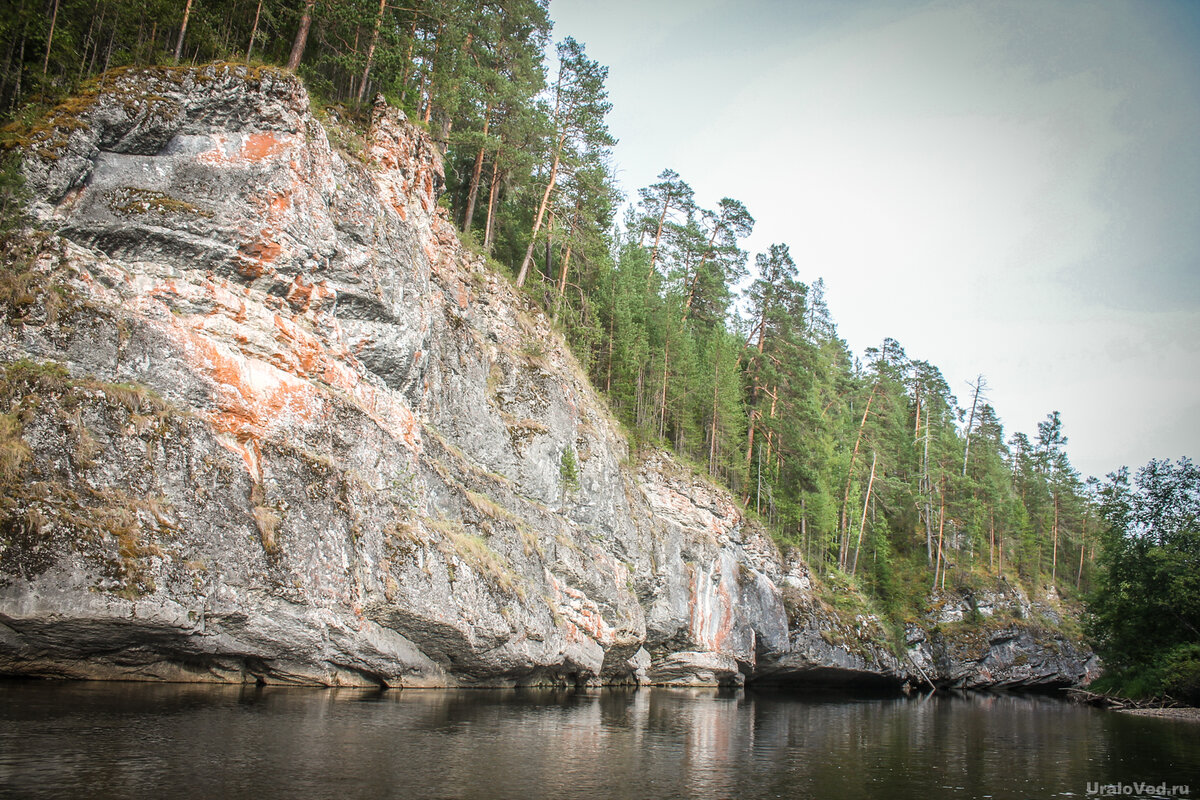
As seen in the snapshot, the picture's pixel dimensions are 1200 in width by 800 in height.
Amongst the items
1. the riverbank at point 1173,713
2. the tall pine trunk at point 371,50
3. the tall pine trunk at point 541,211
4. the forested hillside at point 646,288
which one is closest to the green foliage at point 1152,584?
the riverbank at point 1173,713

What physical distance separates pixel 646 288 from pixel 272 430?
33458mm

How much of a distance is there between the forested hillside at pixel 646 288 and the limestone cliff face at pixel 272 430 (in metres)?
3.20

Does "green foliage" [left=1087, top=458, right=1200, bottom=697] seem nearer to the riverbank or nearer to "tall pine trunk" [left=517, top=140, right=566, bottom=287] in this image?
the riverbank

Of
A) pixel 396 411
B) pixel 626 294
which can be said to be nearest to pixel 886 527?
pixel 626 294

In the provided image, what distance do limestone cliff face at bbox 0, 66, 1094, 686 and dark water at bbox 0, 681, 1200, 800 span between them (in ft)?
5.63

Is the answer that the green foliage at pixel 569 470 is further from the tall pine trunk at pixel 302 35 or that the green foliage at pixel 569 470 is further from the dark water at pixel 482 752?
the tall pine trunk at pixel 302 35

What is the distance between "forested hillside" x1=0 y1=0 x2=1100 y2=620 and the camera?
24188 mm

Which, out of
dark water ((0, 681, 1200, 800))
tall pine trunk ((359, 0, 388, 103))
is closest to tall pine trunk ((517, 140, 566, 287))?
tall pine trunk ((359, 0, 388, 103))

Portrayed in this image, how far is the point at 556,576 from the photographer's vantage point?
1015 inches

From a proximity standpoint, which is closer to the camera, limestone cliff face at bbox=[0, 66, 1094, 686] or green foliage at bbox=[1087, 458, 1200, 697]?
limestone cliff face at bbox=[0, 66, 1094, 686]

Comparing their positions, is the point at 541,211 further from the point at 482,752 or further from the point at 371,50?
the point at 482,752

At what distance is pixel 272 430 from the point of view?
17.5 m

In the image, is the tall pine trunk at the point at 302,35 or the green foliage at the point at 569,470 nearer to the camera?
the tall pine trunk at the point at 302,35

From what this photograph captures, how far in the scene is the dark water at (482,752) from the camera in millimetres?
8328
